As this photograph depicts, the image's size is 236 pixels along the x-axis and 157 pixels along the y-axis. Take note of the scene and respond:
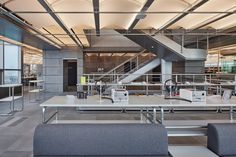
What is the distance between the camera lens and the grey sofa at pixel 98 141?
2.37 m

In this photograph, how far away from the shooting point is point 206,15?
6.39m

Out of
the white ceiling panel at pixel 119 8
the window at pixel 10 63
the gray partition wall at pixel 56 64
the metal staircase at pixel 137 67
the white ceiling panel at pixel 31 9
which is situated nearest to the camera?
the white ceiling panel at pixel 31 9

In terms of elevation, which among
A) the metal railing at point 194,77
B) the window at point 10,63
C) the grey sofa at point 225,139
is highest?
the window at point 10,63

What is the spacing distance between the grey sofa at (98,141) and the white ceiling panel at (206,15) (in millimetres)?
3823

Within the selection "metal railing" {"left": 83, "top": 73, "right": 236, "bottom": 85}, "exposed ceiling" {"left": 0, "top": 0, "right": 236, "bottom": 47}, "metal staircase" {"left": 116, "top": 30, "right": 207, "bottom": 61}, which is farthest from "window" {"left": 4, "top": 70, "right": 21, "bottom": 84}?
"metal staircase" {"left": 116, "top": 30, "right": 207, "bottom": 61}

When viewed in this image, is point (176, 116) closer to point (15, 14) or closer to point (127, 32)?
point (127, 32)

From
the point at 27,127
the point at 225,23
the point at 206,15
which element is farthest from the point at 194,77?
the point at 27,127

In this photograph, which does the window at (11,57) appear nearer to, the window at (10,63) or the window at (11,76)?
the window at (10,63)

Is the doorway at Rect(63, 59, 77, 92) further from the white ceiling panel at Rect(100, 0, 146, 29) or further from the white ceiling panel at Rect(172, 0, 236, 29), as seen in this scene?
the white ceiling panel at Rect(172, 0, 236, 29)

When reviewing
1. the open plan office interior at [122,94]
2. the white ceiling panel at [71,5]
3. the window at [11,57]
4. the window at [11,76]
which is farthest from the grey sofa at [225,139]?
the window at [11,57]

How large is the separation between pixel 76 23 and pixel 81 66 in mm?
7100

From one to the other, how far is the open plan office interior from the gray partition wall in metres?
0.06

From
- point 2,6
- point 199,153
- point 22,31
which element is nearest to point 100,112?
point 22,31

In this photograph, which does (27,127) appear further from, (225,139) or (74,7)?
(225,139)
